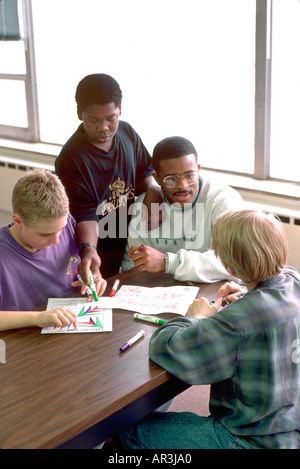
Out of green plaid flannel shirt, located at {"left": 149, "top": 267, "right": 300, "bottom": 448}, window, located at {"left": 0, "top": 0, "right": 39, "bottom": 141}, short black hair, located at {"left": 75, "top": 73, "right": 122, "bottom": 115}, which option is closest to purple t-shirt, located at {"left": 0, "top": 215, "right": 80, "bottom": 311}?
short black hair, located at {"left": 75, "top": 73, "right": 122, "bottom": 115}

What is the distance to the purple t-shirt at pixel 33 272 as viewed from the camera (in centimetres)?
196

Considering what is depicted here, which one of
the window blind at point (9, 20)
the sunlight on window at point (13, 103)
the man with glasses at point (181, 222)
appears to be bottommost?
the man with glasses at point (181, 222)

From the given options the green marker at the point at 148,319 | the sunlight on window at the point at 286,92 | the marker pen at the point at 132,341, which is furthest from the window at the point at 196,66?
the marker pen at the point at 132,341

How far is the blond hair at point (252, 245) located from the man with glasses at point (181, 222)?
0.63 metres

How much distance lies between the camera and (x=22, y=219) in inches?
74.5

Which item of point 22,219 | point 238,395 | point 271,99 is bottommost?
point 238,395

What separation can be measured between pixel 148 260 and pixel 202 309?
46 centimetres

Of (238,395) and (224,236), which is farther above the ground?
(224,236)

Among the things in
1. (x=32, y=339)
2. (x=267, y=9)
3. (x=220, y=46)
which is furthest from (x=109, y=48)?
(x=32, y=339)

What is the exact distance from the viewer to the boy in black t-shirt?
2.37 m

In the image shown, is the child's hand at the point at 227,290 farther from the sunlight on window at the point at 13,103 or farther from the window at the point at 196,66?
the sunlight on window at the point at 13,103

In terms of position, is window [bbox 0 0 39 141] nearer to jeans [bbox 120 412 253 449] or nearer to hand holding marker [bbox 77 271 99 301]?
hand holding marker [bbox 77 271 99 301]
